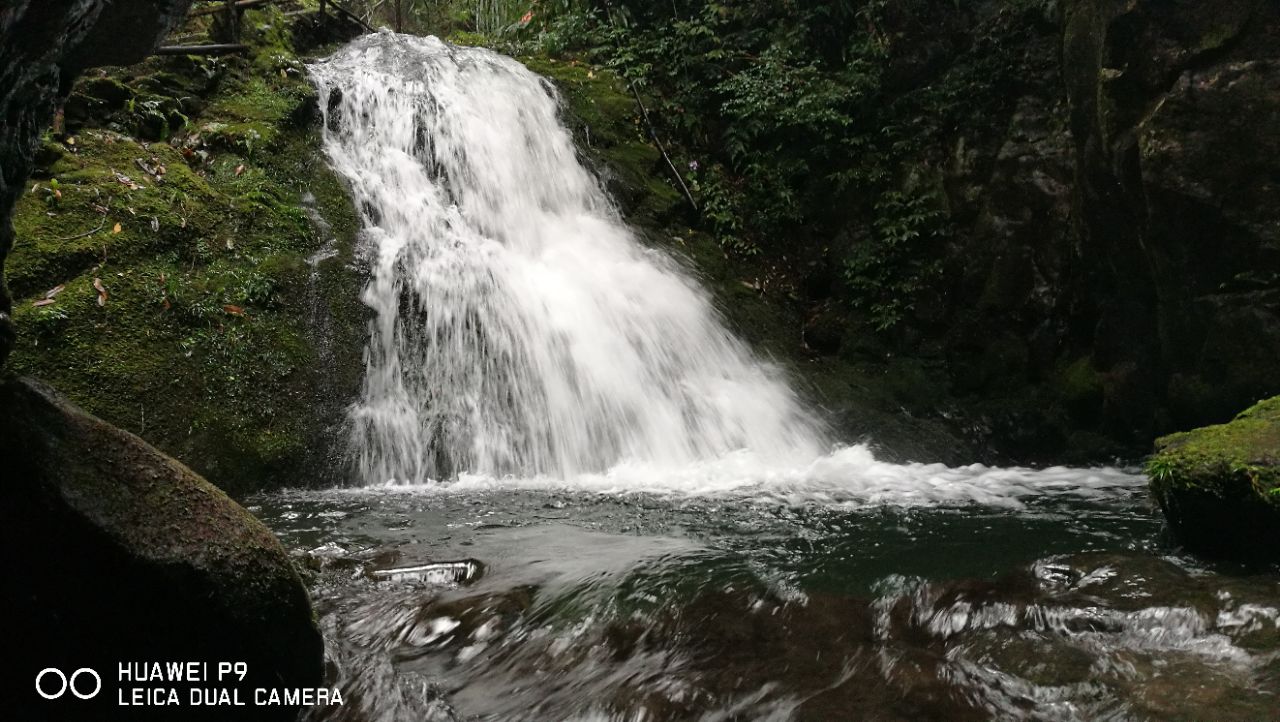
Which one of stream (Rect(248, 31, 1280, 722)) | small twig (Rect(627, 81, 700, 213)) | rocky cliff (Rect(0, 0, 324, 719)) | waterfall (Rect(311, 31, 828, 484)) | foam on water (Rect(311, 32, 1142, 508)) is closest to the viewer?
rocky cliff (Rect(0, 0, 324, 719))

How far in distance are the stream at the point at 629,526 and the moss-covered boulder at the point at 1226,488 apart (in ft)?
0.64

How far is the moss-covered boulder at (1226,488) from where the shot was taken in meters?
3.30

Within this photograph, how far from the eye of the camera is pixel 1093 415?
25.5ft

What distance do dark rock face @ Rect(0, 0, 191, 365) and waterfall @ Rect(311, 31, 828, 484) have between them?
3.91 metres

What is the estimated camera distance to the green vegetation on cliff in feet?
18.7

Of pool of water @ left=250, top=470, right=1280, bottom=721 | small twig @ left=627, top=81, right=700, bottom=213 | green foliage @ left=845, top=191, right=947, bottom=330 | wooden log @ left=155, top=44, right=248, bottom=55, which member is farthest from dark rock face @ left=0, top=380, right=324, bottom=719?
small twig @ left=627, top=81, right=700, bottom=213

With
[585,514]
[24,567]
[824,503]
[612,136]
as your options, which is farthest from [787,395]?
[24,567]

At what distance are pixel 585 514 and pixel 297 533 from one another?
182 centimetres

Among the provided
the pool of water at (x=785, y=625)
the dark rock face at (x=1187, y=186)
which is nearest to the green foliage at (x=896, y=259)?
the dark rock face at (x=1187, y=186)

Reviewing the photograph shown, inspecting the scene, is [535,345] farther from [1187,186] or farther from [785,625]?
[1187,186]

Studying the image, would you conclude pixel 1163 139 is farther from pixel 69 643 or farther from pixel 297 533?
pixel 69 643

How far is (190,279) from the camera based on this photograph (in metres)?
6.54

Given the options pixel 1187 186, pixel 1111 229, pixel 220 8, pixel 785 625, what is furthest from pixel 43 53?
pixel 220 8

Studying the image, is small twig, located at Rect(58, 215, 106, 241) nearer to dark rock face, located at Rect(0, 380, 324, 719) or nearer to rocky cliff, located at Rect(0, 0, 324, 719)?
rocky cliff, located at Rect(0, 0, 324, 719)
